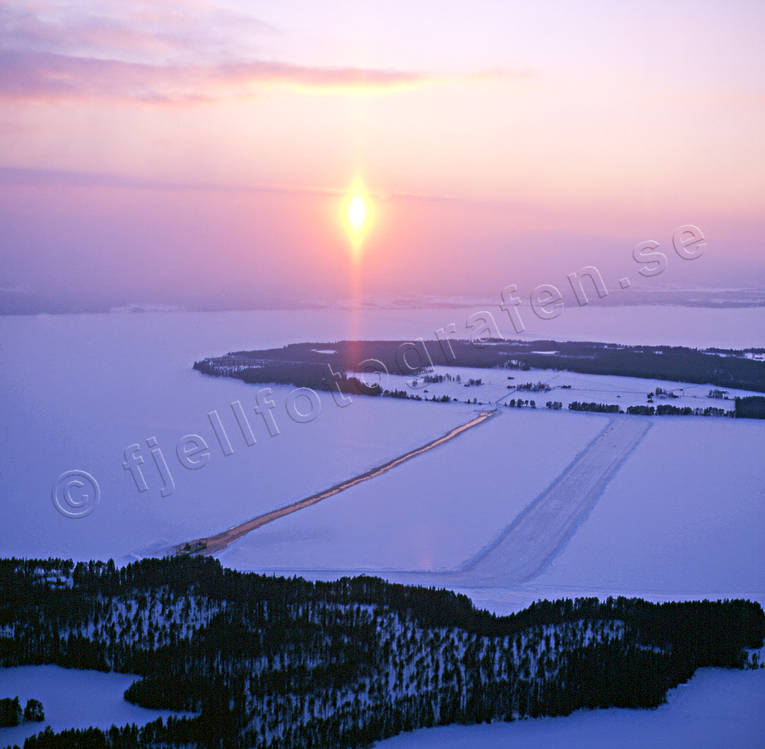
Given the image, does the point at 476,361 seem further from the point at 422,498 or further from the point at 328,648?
the point at 328,648

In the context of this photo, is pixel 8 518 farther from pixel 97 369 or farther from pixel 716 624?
pixel 97 369

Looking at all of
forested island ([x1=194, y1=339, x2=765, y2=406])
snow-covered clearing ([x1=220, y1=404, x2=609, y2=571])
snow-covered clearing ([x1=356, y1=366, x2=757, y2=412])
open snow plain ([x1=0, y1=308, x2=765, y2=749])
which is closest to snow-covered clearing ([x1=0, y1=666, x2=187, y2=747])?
open snow plain ([x1=0, y1=308, x2=765, y2=749])

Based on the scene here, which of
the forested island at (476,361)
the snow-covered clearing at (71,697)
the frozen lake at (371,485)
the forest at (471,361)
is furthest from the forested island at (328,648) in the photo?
the forest at (471,361)

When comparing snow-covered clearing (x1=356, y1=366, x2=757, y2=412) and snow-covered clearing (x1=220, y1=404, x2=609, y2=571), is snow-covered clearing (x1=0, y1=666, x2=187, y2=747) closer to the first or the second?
snow-covered clearing (x1=220, y1=404, x2=609, y2=571)

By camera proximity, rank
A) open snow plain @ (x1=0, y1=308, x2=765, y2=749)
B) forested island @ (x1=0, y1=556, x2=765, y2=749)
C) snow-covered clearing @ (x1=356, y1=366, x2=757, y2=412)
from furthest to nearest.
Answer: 1. snow-covered clearing @ (x1=356, y1=366, x2=757, y2=412)
2. open snow plain @ (x1=0, y1=308, x2=765, y2=749)
3. forested island @ (x1=0, y1=556, x2=765, y2=749)

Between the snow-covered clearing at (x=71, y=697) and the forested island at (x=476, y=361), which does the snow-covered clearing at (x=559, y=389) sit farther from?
the snow-covered clearing at (x=71, y=697)

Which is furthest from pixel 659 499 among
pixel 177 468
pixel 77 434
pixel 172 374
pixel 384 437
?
pixel 172 374
